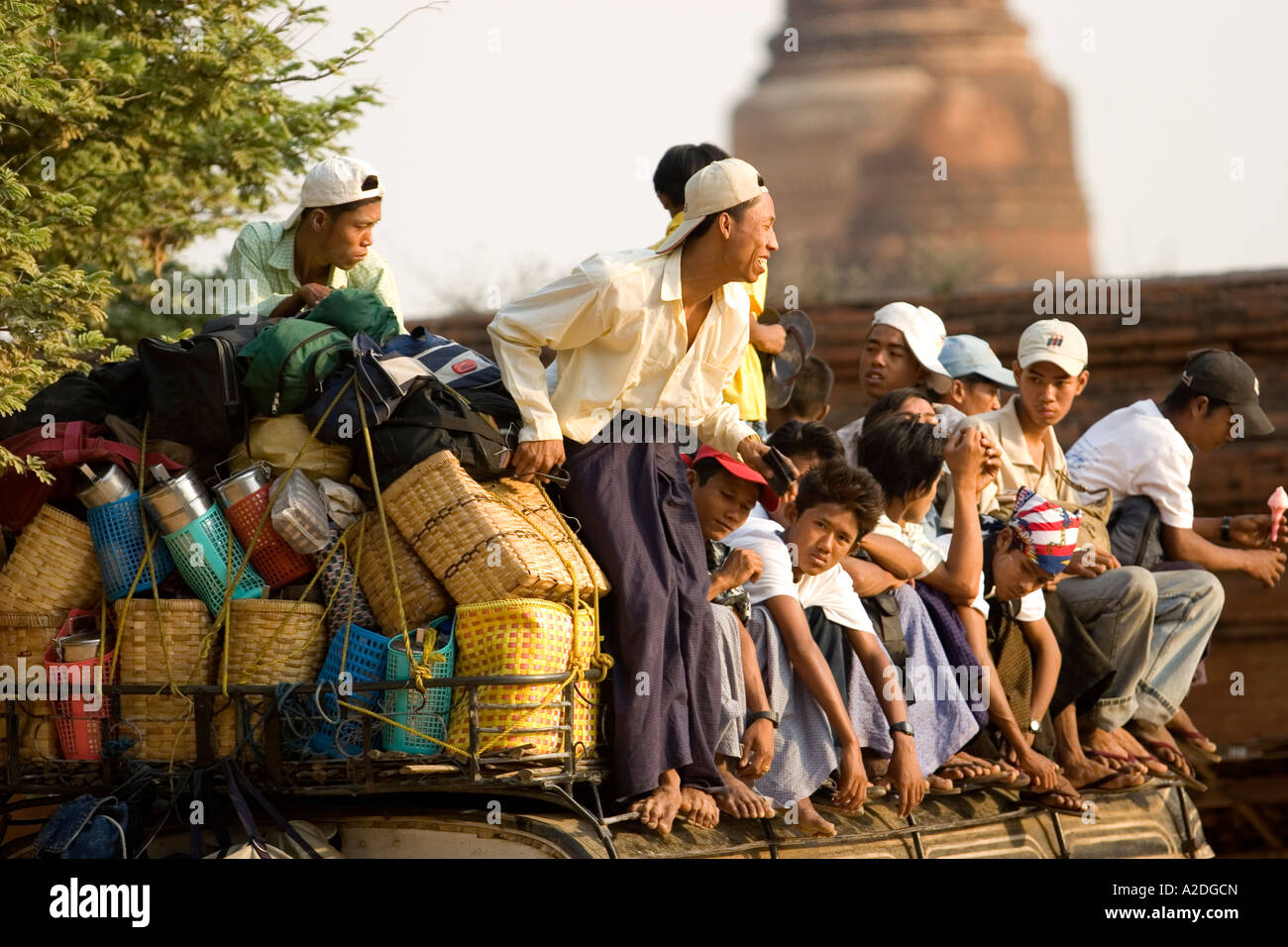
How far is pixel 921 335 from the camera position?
812cm

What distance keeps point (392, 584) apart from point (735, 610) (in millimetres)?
1280

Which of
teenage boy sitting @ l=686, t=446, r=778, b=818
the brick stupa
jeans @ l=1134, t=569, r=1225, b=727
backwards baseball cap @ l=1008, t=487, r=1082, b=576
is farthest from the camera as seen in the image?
the brick stupa

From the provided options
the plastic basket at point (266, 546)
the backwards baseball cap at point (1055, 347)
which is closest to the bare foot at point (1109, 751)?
the backwards baseball cap at point (1055, 347)

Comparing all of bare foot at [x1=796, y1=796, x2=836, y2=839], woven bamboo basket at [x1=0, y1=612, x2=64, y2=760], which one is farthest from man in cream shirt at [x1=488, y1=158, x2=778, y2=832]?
woven bamboo basket at [x1=0, y1=612, x2=64, y2=760]

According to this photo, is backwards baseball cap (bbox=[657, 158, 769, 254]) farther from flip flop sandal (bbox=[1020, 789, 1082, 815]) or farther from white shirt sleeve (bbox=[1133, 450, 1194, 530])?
white shirt sleeve (bbox=[1133, 450, 1194, 530])

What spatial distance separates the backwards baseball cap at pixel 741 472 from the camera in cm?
602

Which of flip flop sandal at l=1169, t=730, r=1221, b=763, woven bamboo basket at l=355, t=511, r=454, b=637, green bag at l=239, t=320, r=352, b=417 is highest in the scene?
green bag at l=239, t=320, r=352, b=417

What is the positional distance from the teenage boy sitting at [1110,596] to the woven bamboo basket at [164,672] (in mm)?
3472

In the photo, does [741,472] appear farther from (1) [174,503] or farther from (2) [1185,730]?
(2) [1185,730]

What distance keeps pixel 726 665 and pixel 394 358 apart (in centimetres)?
139

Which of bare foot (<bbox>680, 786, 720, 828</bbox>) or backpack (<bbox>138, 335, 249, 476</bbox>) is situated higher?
backpack (<bbox>138, 335, 249, 476</bbox>)

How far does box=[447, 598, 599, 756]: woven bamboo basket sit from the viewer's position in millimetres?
5000

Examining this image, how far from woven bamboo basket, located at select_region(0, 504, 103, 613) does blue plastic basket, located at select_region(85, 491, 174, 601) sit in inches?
2.7

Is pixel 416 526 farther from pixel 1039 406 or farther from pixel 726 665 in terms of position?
pixel 1039 406
